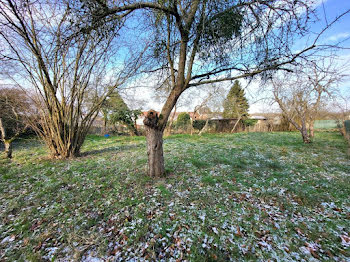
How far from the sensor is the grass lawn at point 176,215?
1618 millimetres

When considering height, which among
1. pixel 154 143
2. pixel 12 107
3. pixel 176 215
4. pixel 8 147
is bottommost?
pixel 176 215

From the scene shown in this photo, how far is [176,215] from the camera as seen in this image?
219cm

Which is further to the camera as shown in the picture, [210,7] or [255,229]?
[210,7]

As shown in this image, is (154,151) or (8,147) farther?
(8,147)

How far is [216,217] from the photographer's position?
2145 mm

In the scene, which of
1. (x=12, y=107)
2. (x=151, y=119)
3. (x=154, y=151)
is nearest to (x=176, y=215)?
(x=154, y=151)

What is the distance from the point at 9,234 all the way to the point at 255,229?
3219 millimetres

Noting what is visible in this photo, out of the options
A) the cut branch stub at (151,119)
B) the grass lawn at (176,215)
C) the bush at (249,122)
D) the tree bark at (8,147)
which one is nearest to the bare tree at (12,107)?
the tree bark at (8,147)

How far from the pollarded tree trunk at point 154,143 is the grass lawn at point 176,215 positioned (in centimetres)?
25

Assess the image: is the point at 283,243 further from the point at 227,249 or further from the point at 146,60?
the point at 146,60

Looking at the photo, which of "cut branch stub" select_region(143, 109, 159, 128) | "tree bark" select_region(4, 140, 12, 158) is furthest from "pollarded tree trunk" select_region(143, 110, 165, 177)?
"tree bark" select_region(4, 140, 12, 158)

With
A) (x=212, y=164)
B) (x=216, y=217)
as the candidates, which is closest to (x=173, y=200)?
(x=216, y=217)

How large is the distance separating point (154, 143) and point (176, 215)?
1495 millimetres

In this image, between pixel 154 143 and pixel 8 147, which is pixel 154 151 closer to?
pixel 154 143
